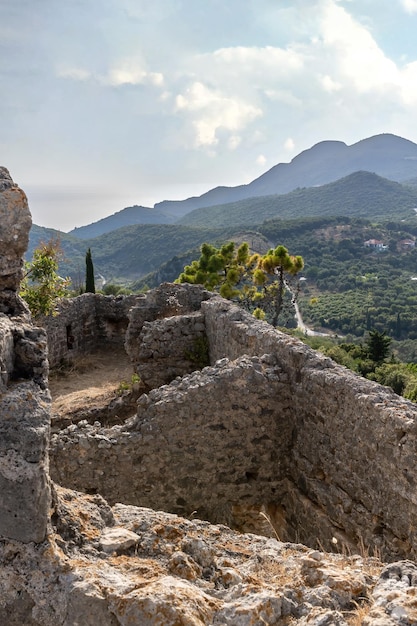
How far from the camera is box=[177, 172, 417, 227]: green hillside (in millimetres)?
152625

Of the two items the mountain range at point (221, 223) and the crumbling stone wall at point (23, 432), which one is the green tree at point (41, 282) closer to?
the crumbling stone wall at point (23, 432)

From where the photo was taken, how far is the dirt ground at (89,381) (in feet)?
38.7

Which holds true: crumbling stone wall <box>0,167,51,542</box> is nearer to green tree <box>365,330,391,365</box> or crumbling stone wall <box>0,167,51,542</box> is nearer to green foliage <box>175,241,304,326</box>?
green foliage <box>175,241,304,326</box>

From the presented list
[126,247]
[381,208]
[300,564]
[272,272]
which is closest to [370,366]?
[272,272]

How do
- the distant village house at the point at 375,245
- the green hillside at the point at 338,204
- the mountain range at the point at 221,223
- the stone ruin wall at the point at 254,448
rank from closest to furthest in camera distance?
1. the stone ruin wall at the point at 254,448
2. the distant village house at the point at 375,245
3. the mountain range at the point at 221,223
4. the green hillside at the point at 338,204

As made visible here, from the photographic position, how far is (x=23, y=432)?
295cm

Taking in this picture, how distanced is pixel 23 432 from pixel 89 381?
11.2 metres

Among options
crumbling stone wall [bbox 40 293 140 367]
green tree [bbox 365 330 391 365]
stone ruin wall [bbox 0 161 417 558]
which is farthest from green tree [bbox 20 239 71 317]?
green tree [bbox 365 330 391 365]

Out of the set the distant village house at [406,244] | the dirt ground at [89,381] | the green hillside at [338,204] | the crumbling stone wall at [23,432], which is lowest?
the dirt ground at [89,381]

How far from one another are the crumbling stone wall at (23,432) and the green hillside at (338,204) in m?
146

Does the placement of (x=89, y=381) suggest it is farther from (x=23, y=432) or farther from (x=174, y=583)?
(x=174, y=583)

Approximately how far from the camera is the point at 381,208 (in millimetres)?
153625

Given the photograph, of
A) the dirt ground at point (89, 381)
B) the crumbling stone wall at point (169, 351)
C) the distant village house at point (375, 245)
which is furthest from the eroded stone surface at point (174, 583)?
the distant village house at point (375, 245)

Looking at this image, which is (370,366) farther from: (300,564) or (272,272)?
(300,564)
